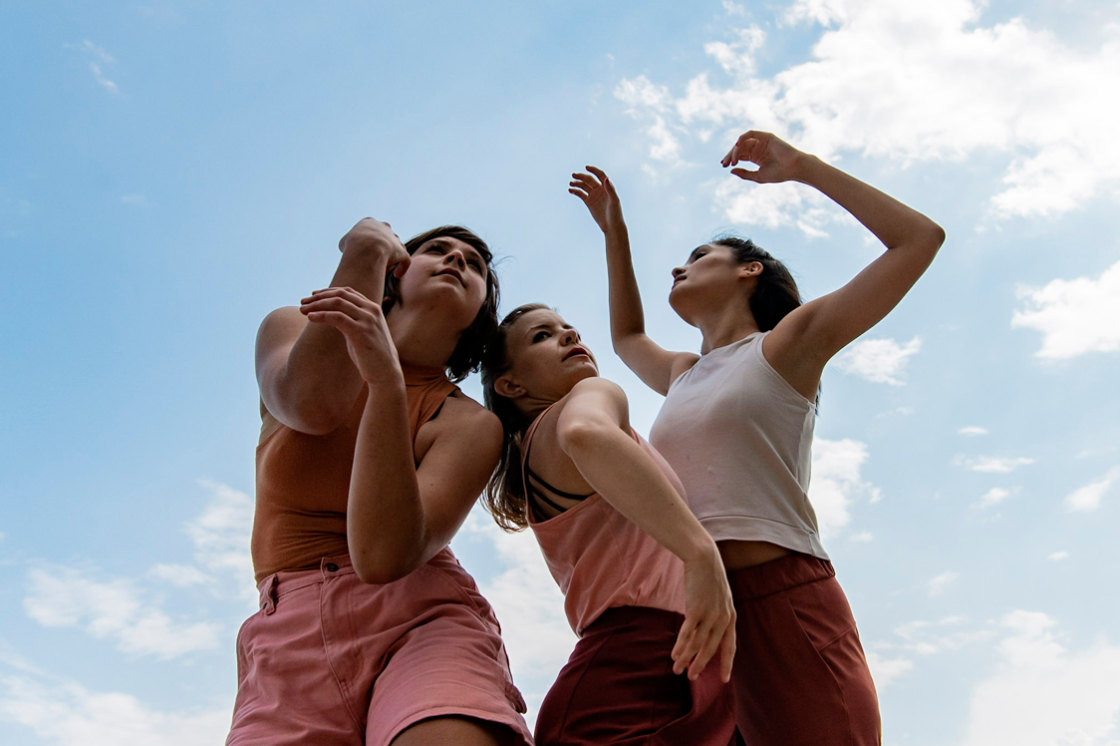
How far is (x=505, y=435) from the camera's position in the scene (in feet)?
8.30

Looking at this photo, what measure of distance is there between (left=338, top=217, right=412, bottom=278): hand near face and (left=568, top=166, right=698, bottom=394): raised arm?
1351mm

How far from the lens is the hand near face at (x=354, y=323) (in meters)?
1.71

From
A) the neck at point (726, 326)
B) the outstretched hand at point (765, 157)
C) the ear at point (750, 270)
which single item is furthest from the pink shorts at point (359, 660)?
the outstretched hand at point (765, 157)

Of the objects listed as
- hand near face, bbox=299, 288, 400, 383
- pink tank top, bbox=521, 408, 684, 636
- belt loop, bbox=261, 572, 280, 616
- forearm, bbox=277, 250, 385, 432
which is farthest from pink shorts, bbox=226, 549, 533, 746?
hand near face, bbox=299, 288, 400, 383

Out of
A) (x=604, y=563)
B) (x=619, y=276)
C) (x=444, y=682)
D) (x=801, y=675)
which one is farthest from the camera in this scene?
(x=619, y=276)

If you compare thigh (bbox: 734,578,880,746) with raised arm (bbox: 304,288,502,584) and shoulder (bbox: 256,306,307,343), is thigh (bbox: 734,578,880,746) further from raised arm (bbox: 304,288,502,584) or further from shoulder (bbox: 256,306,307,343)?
shoulder (bbox: 256,306,307,343)

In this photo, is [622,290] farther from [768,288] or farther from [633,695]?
[633,695]

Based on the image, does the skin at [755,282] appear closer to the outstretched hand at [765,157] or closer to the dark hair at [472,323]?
the outstretched hand at [765,157]

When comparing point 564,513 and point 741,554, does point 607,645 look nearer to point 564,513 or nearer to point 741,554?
point 564,513

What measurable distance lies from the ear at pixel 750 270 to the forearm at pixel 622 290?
46cm

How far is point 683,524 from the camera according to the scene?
1.67 metres

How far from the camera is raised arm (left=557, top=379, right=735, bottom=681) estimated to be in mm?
1592

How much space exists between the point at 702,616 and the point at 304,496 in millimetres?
950

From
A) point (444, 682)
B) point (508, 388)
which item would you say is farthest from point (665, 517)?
point (508, 388)
